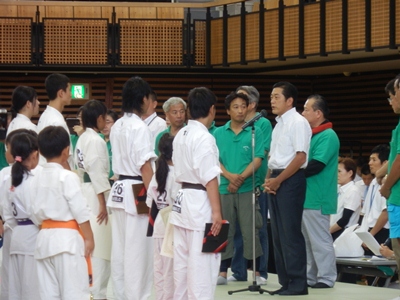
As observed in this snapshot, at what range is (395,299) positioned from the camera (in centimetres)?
616

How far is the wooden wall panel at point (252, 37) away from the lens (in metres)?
15.4

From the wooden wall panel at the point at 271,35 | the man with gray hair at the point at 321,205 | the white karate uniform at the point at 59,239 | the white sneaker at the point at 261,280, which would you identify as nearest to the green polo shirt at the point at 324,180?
the man with gray hair at the point at 321,205

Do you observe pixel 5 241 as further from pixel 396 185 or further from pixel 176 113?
pixel 396 185

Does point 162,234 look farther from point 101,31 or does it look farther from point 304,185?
point 101,31

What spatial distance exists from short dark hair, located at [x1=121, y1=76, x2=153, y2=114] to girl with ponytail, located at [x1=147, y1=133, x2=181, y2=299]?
13.8 inches

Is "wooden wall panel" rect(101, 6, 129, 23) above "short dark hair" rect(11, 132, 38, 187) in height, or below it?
above

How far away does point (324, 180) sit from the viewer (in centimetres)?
724

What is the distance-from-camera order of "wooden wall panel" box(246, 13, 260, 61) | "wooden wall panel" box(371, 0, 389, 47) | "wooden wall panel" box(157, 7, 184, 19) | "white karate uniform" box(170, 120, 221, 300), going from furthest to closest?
1. "wooden wall panel" box(157, 7, 184, 19)
2. "wooden wall panel" box(246, 13, 260, 61)
3. "wooden wall panel" box(371, 0, 389, 47)
4. "white karate uniform" box(170, 120, 221, 300)

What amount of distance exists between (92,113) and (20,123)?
0.61m

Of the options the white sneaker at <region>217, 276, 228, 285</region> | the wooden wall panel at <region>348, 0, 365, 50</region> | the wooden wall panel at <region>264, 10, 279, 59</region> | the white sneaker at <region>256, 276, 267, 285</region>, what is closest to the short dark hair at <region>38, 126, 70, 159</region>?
the white sneaker at <region>217, 276, 228, 285</region>

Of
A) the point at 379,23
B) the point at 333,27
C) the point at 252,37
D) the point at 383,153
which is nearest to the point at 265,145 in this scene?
the point at 383,153

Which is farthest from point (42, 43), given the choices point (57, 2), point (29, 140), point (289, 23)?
point (29, 140)

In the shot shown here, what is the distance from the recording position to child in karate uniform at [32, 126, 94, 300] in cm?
488

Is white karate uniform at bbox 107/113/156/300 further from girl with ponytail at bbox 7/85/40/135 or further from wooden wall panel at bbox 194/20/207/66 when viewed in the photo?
wooden wall panel at bbox 194/20/207/66
